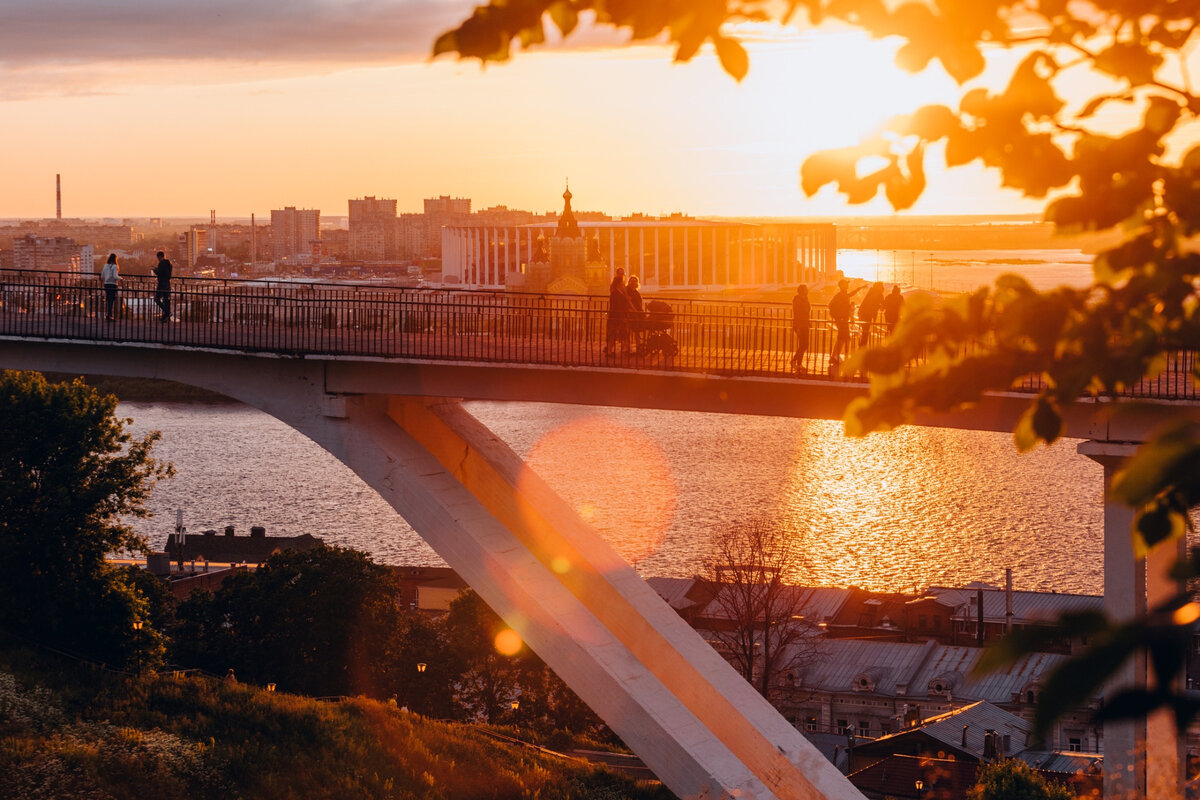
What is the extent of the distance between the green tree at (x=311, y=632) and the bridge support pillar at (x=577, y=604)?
12.7 m

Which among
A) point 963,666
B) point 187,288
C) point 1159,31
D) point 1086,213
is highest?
point 187,288

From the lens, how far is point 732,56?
117 inches

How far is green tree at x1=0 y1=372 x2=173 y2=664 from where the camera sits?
68.2 ft

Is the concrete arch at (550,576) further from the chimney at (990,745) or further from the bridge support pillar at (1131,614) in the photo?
the chimney at (990,745)

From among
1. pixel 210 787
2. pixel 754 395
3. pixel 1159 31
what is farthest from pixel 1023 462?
pixel 1159 31

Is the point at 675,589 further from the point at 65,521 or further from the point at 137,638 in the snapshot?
the point at 65,521

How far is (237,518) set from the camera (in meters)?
50.7

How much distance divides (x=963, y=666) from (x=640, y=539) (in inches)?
436

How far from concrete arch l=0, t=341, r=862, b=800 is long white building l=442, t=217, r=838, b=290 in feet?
324

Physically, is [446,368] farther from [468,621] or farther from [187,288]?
[468,621]

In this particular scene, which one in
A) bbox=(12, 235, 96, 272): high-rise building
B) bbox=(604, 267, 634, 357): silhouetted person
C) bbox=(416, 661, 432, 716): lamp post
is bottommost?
bbox=(416, 661, 432, 716): lamp post

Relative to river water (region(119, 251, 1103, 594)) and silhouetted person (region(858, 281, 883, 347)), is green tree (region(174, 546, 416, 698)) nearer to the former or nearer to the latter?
river water (region(119, 251, 1103, 594))

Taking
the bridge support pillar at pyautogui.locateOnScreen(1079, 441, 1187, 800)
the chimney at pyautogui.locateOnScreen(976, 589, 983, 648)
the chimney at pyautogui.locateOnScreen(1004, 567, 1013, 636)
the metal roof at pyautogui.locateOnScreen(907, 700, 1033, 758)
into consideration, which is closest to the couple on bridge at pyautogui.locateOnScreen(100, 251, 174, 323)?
the bridge support pillar at pyautogui.locateOnScreen(1079, 441, 1187, 800)

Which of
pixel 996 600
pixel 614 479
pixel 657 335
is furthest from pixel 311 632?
pixel 614 479
